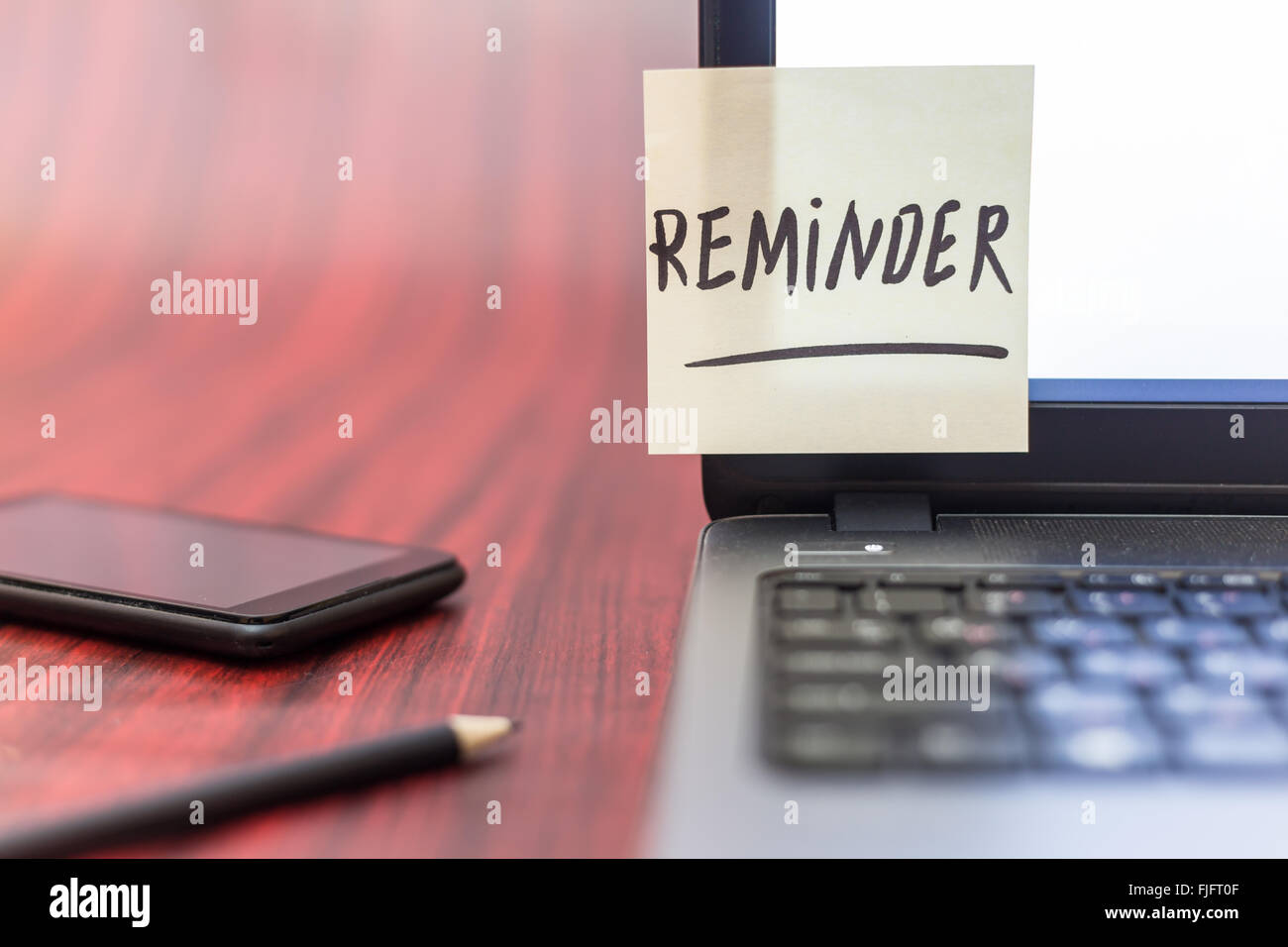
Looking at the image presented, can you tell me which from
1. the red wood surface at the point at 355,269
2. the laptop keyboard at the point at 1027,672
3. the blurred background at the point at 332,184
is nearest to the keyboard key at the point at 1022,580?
the laptop keyboard at the point at 1027,672

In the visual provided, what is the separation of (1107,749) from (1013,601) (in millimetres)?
63

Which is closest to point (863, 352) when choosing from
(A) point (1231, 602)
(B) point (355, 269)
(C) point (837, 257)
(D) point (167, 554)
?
(C) point (837, 257)

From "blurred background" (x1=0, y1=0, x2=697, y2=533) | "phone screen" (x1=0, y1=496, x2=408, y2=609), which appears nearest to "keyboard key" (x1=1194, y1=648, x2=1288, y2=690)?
"phone screen" (x1=0, y1=496, x2=408, y2=609)

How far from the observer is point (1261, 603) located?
0.88ft

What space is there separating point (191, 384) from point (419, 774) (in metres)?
0.50

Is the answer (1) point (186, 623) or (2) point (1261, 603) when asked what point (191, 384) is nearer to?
(1) point (186, 623)

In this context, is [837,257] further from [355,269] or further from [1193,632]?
[355,269]

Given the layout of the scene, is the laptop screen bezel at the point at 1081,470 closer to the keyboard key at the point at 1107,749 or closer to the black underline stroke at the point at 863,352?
the black underline stroke at the point at 863,352

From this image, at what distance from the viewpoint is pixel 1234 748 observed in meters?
0.21

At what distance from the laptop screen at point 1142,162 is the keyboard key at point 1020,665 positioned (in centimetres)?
14

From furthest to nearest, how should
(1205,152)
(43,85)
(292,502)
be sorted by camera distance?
(43,85) < (292,502) < (1205,152)

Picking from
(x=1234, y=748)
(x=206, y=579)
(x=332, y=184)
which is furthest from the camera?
(x=332, y=184)

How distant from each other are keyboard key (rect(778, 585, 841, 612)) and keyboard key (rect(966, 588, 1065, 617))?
3cm
